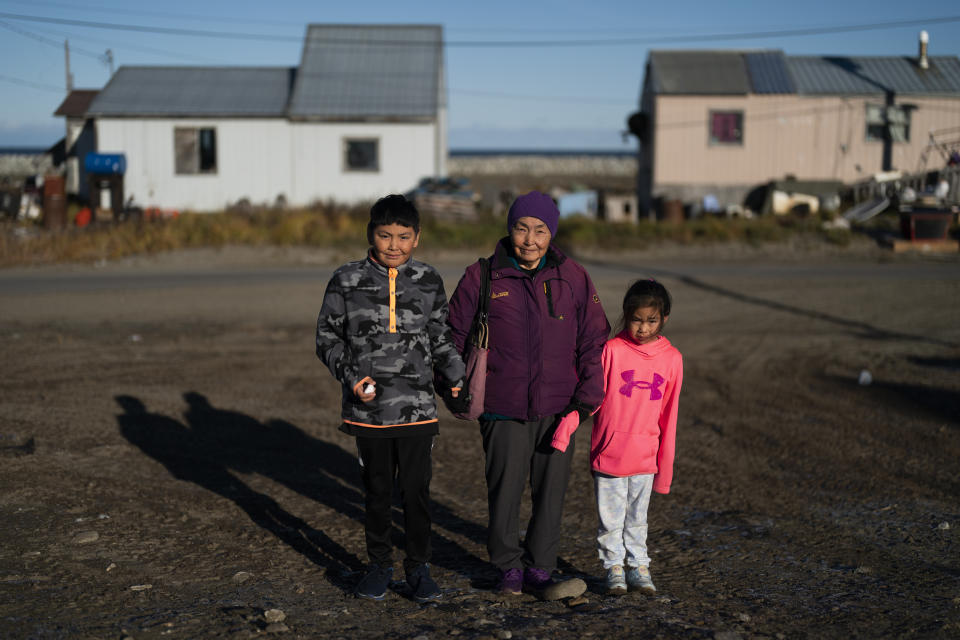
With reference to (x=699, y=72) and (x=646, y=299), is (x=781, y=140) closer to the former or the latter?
(x=699, y=72)

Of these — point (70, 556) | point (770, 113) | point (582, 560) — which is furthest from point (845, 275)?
point (70, 556)

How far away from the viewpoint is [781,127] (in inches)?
1079

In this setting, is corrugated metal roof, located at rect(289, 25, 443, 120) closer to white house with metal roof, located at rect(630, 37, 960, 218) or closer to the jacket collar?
white house with metal roof, located at rect(630, 37, 960, 218)

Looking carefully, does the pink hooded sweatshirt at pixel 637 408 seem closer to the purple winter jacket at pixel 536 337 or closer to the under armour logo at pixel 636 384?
the under armour logo at pixel 636 384

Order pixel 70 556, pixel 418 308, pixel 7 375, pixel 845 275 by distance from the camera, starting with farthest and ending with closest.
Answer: pixel 845 275 → pixel 7 375 → pixel 70 556 → pixel 418 308

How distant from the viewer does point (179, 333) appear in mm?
11789

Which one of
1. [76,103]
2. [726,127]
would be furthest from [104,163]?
[726,127]

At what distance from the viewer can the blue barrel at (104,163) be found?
25.9m

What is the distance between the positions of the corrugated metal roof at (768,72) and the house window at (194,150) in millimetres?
16824

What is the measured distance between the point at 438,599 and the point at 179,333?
8.72 m

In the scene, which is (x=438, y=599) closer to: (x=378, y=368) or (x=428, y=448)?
(x=428, y=448)

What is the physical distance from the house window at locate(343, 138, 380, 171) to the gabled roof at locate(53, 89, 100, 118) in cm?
1109

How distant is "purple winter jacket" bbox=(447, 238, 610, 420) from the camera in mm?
4012

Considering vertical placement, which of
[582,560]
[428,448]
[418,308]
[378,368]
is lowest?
[582,560]
